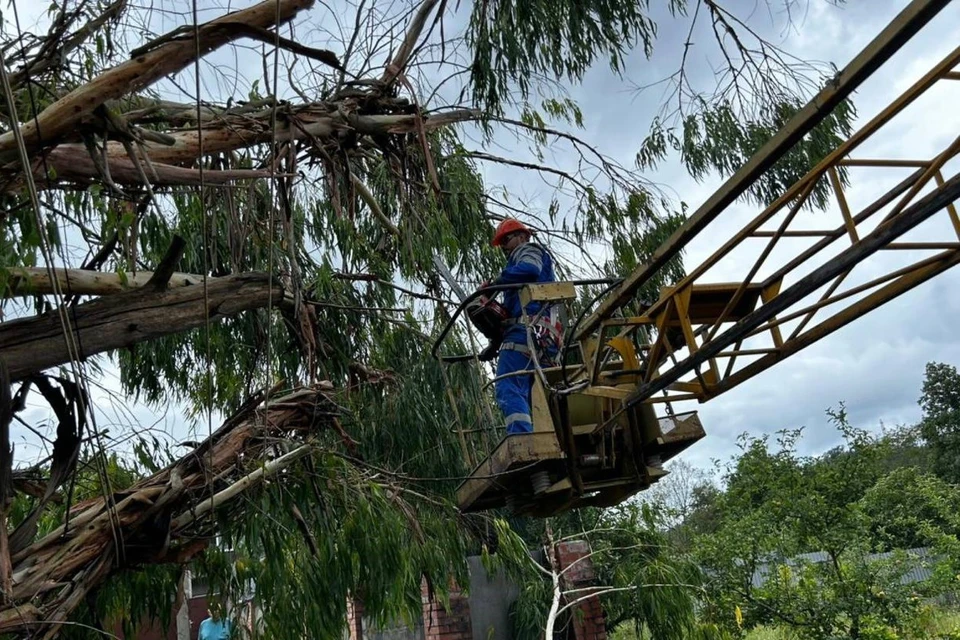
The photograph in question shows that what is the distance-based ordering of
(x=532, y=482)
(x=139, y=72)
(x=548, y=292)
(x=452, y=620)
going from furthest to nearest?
(x=452, y=620) < (x=532, y=482) < (x=548, y=292) < (x=139, y=72)

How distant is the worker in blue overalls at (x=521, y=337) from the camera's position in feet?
17.1

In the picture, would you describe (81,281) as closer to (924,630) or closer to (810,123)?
(810,123)

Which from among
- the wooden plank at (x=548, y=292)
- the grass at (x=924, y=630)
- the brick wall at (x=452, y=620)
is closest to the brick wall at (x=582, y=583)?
the brick wall at (x=452, y=620)

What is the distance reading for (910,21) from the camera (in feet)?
9.54

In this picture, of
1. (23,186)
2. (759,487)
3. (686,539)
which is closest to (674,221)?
(759,487)

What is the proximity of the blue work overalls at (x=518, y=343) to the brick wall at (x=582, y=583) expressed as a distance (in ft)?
12.3

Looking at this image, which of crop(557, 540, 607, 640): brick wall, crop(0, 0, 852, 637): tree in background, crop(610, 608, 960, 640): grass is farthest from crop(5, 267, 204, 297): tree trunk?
crop(610, 608, 960, 640): grass

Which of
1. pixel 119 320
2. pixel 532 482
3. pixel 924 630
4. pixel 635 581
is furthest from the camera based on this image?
pixel 924 630

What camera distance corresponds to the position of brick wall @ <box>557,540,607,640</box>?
28.7 feet

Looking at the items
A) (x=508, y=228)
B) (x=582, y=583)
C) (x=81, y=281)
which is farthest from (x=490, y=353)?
(x=582, y=583)

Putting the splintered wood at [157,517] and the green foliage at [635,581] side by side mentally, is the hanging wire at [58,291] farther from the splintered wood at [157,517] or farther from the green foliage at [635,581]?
the green foliage at [635,581]

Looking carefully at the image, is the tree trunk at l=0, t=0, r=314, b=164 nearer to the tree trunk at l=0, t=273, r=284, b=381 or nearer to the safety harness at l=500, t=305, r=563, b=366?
the tree trunk at l=0, t=273, r=284, b=381

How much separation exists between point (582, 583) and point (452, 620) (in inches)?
46.5

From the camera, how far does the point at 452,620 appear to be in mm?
8812
